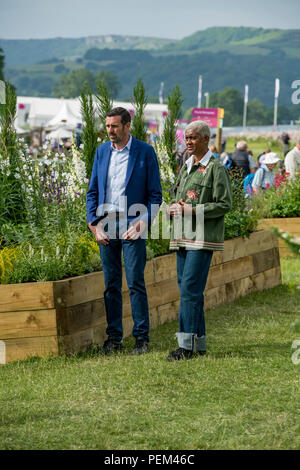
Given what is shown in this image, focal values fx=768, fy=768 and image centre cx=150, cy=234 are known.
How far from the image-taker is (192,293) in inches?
223

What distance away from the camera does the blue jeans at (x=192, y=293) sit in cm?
561

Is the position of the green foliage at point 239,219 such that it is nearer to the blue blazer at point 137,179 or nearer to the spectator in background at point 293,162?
the blue blazer at point 137,179

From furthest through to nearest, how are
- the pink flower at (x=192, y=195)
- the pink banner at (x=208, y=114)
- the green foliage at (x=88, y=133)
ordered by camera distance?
the pink banner at (x=208, y=114)
the green foliage at (x=88, y=133)
the pink flower at (x=192, y=195)

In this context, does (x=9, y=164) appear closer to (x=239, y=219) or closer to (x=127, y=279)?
(x=127, y=279)

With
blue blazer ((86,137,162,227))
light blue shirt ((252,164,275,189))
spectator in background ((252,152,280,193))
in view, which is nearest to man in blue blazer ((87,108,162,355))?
blue blazer ((86,137,162,227))

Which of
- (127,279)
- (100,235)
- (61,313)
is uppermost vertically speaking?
(100,235)

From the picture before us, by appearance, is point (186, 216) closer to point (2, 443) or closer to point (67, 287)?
point (67, 287)

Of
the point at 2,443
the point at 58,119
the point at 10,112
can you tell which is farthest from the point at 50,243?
the point at 58,119

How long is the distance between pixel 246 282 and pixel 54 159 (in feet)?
8.91

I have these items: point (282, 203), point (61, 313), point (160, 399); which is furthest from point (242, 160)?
point (160, 399)

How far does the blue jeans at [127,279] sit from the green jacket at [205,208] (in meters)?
0.32

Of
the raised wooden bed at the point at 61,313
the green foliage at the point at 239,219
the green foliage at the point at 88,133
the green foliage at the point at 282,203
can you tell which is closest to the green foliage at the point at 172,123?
the green foliage at the point at 239,219

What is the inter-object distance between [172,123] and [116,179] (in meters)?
3.40
